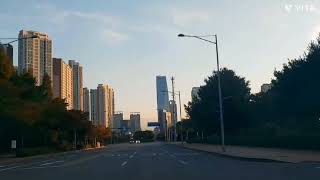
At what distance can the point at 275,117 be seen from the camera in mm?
68000

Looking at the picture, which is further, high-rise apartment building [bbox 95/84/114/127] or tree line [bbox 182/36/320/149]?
high-rise apartment building [bbox 95/84/114/127]

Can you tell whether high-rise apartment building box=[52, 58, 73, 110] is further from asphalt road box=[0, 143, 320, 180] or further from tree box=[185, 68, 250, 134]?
asphalt road box=[0, 143, 320, 180]

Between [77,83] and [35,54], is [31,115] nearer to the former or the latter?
[35,54]

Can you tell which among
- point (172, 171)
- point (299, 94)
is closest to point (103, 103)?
point (299, 94)

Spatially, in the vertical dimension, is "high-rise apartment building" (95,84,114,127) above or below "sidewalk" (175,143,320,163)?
above

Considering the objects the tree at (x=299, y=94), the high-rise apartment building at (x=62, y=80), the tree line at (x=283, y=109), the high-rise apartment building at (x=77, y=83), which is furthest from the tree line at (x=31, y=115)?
the high-rise apartment building at (x=77, y=83)

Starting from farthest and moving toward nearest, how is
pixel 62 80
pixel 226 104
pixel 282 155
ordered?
pixel 62 80
pixel 226 104
pixel 282 155

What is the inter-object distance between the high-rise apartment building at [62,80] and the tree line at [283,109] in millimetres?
31915

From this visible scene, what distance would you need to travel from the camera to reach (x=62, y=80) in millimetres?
116438

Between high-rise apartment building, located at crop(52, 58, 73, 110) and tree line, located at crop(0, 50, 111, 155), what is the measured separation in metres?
13.1

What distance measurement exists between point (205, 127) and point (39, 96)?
31.1 m

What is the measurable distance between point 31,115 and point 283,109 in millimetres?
27374

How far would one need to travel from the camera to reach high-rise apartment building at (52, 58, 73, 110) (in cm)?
11094

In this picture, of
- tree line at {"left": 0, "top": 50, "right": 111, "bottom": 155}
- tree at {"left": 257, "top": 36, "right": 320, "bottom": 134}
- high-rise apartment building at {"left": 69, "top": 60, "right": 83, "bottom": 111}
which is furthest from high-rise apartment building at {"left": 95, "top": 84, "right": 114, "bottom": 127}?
tree at {"left": 257, "top": 36, "right": 320, "bottom": 134}
